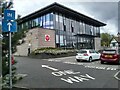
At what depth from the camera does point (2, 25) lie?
627 cm

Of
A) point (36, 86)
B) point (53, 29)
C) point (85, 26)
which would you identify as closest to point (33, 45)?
point (53, 29)

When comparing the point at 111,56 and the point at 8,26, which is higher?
the point at 8,26

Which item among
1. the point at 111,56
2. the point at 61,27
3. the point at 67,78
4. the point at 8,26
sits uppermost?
the point at 61,27

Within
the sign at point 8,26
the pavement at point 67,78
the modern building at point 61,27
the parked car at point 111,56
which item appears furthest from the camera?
the modern building at point 61,27

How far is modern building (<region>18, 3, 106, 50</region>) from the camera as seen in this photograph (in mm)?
35734

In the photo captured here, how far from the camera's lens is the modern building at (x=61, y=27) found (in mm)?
35734

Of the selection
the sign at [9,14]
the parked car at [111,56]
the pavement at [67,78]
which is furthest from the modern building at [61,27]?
the sign at [9,14]

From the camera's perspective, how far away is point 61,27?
41.8 m

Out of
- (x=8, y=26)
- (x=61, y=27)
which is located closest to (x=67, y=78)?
(x=8, y=26)

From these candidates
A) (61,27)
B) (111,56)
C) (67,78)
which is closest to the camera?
(67,78)

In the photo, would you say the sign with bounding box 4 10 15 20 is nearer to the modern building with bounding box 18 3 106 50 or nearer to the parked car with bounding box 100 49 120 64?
the parked car with bounding box 100 49 120 64

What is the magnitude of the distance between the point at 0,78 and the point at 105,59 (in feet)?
53.1

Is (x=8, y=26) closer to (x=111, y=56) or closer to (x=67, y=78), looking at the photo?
(x=67, y=78)

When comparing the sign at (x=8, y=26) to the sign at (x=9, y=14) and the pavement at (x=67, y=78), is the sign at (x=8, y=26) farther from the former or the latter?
the pavement at (x=67, y=78)
